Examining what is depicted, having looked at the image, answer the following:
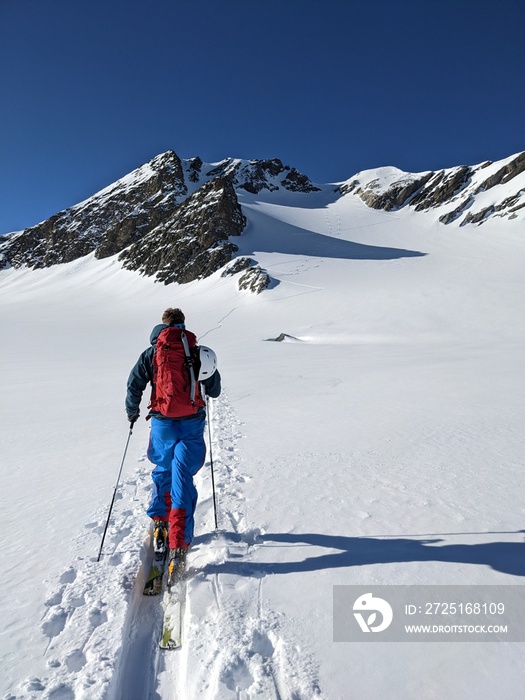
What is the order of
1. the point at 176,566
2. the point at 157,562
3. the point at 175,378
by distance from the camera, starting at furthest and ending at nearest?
1. the point at 175,378
2. the point at 157,562
3. the point at 176,566

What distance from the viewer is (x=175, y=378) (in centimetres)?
306

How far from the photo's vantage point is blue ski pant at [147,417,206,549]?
9.62ft

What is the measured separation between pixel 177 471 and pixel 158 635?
1.09 metres

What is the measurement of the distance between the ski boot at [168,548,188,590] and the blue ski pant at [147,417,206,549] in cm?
4

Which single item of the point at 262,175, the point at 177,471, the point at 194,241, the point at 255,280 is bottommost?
the point at 177,471

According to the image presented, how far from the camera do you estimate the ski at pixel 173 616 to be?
225 cm

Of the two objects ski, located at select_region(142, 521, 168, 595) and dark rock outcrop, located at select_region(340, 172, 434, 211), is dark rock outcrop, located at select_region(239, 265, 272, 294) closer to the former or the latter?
ski, located at select_region(142, 521, 168, 595)

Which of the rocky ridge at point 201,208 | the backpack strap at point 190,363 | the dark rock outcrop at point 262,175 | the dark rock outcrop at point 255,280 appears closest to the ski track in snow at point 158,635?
the backpack strap at point 190,363

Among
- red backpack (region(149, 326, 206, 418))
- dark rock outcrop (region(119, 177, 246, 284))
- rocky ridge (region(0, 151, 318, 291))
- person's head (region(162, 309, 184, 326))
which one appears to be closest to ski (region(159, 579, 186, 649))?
red backpack (region(149, 326, 206, 418))

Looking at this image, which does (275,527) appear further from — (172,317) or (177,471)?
(172,317)

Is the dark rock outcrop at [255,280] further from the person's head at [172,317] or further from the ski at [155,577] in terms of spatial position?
the ski at [155,577]

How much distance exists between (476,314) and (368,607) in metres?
23.3

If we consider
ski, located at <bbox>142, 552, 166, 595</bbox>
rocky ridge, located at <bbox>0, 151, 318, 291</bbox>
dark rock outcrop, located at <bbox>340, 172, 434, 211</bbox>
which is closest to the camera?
ski, located at <bbox>142, 552, 166, 595</bbox>

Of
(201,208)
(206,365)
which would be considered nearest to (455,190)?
(201,208)
